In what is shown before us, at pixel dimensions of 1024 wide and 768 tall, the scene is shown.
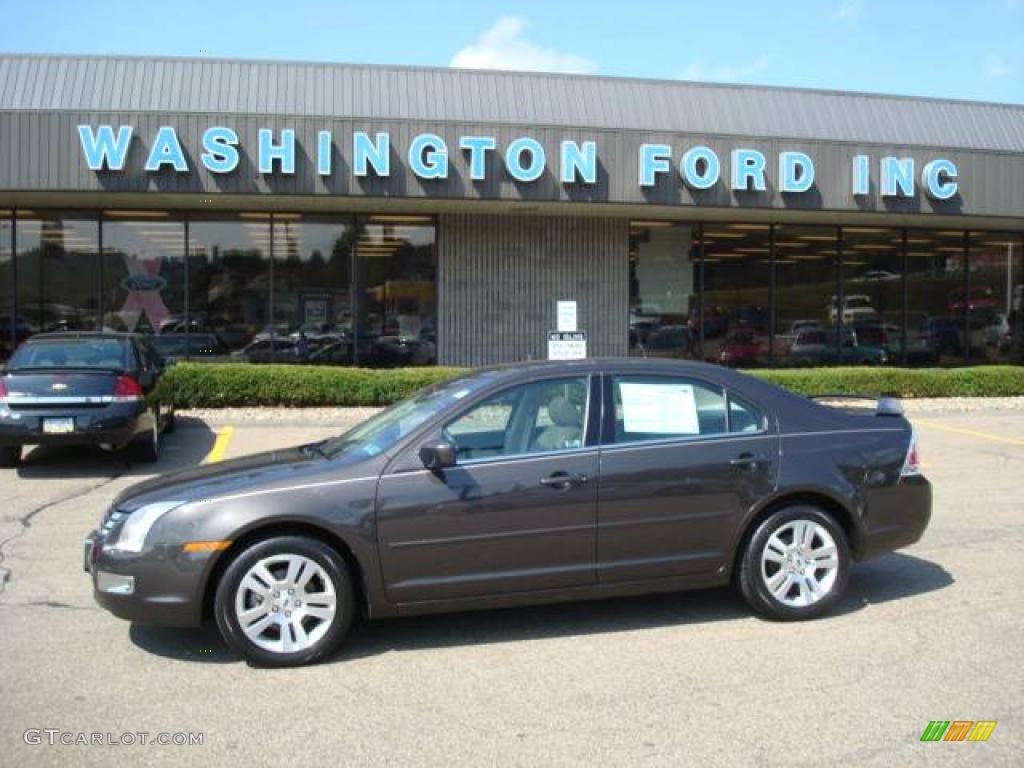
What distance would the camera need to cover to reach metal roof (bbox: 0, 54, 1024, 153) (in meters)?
17.3

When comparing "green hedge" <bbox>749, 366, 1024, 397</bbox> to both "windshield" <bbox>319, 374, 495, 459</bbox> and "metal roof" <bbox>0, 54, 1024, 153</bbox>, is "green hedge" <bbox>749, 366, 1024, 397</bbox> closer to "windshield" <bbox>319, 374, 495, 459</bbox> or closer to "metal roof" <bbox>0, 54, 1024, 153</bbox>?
"metal roof" <bbox>0, 54, 1024, 153</bbox>

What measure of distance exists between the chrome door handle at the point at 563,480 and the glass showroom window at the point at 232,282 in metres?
13.4

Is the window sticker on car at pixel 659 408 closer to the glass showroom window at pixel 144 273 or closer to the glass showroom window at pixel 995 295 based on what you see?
the glass showroom window at pixel 144 273

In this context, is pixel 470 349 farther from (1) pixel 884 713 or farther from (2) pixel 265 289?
(1) pixel 884 713

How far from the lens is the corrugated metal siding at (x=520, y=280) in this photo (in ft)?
59.5

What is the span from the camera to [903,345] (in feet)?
67.6

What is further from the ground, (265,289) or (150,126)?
(150,126)

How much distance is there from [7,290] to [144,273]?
2384 millimetres

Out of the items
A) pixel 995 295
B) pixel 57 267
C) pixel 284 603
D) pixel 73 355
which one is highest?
pixel 57 267

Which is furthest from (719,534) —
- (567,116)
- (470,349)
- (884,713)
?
(567,116)

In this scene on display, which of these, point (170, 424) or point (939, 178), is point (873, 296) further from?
point (170, 424)

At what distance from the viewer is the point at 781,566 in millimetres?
5344

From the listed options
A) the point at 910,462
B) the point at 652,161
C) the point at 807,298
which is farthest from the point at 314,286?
the point at 910,462

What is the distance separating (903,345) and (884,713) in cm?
1792
